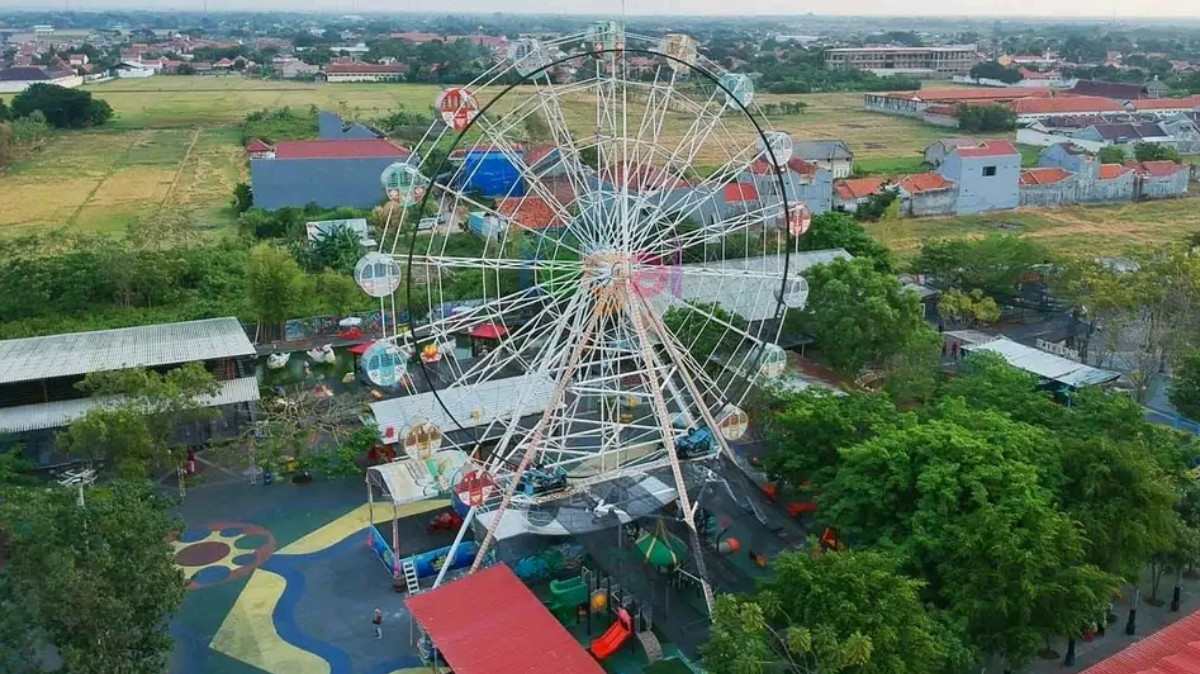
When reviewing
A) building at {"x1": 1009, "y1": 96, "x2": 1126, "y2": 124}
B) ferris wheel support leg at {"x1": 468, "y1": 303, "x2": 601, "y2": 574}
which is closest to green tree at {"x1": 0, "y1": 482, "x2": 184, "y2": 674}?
ferris wheel support leg at {"x1": 468, "y1": 303, "x2": 601, "y2": 574}

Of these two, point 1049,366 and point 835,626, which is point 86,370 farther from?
point 1049,366

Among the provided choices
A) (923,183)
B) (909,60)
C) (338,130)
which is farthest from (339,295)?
(909,60)

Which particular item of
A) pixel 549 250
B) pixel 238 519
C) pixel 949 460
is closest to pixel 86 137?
pixel 549 250

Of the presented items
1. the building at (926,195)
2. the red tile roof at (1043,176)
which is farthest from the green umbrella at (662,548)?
the red tile roof at (1043,176)

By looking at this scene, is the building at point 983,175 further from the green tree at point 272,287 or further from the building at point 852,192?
A: the green tree at point 272,287

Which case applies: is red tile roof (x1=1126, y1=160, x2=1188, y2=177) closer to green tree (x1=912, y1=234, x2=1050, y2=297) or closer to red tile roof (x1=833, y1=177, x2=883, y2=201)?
red tile roof (x1=833, y1=177, x2=883, y2=201)

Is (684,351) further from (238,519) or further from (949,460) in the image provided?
(238,519)
